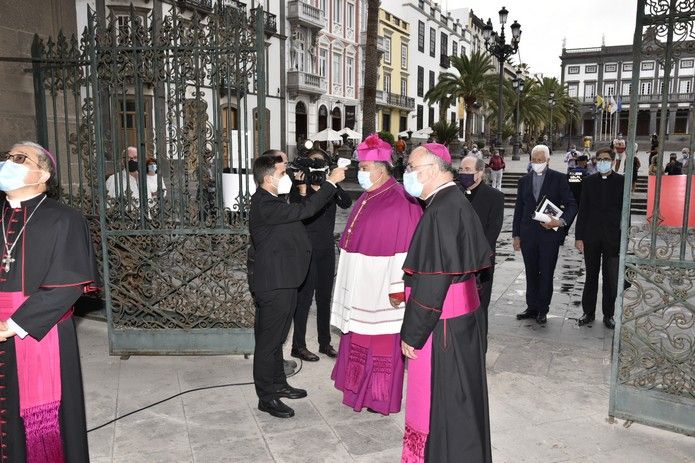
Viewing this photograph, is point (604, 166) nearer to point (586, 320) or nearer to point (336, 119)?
point (586, 320)

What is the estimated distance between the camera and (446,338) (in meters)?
3.06

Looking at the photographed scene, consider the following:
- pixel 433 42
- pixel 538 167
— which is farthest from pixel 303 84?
pixel 538 167

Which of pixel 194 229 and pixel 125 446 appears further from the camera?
pixel 194 229

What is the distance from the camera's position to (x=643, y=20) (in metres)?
3.69

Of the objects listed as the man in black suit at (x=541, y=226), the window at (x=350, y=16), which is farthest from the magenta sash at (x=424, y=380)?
the window at (x=350, y=16)

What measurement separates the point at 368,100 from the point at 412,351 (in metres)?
15.7

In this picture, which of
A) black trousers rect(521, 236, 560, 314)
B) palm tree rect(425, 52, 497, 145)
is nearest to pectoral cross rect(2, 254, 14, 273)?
black trousers rect(521, 236, 560, 314)

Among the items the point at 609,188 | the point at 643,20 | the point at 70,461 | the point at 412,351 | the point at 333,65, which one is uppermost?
the point at 333,65

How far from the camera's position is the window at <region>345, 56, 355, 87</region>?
3769 cm

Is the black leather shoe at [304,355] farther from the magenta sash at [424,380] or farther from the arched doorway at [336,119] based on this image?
the arched doorway at [336,119]

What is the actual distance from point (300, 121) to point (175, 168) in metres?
28.7

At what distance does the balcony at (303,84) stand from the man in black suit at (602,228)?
1047 inches

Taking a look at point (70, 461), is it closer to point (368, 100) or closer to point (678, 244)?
point (678, 244)

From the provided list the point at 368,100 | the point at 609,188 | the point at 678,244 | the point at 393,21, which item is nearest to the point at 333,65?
the point at 393,21
